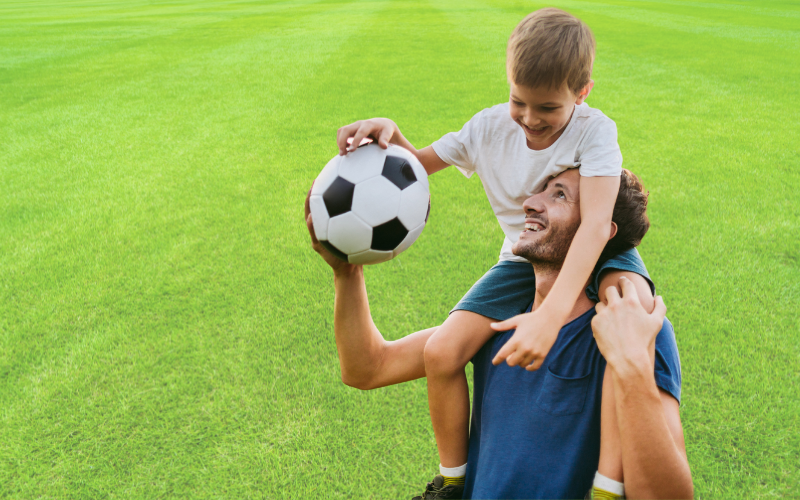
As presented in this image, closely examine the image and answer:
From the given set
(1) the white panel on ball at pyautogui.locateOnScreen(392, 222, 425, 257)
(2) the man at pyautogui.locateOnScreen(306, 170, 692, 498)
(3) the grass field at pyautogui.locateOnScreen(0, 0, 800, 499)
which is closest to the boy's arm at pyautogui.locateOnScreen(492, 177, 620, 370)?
(2) the man at pyautogui.locateOnScreen(306, 170, 692, 498)

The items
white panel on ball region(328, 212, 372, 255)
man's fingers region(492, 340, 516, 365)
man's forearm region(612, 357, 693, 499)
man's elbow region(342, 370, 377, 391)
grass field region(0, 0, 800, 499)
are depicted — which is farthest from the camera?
grass field region(0, 0, 800, 499)

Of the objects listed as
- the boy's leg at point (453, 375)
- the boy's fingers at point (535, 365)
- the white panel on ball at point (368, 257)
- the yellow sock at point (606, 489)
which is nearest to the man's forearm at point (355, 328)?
the white panel on ball at point (368, 257)

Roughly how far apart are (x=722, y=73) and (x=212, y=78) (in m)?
9.88

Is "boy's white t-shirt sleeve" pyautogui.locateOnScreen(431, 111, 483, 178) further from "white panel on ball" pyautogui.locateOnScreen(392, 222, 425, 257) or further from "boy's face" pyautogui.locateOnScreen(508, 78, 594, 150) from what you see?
"white panel on ball" pyautogui.locateOnScreen(392, 222, 425, 257)

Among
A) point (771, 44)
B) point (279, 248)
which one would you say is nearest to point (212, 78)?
point (279, 248)

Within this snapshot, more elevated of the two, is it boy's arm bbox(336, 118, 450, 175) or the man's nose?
boy's arm bbox(336, 118, 450, 175)

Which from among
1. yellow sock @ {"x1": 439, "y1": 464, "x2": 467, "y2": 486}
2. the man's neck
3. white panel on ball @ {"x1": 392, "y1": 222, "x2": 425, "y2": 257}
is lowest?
yellow sock @ {"x1": 439, "y1": 464, "x2": 467, "y2": 486}

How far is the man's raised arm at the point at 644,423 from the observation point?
5.36ft

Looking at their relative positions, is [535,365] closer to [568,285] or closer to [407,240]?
[568,285]

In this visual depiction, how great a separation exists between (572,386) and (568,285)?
0.35m

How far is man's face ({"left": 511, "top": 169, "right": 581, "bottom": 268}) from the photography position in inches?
84.0

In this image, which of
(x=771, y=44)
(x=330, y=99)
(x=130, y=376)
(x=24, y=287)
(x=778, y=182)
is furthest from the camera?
(x=771, y=44)

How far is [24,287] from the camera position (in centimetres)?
421

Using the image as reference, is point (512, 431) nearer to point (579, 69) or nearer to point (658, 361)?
point (658, 361)
